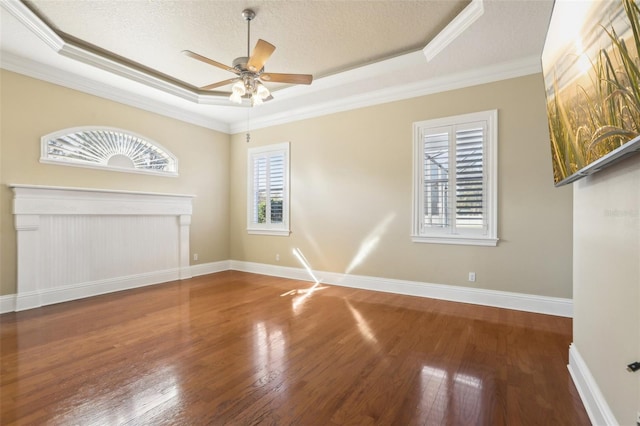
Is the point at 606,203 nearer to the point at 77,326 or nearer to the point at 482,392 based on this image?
the point at 482,392

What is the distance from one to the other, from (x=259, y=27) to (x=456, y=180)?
9.98 ft

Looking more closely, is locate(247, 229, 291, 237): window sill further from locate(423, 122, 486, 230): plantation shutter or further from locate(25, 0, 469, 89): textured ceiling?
locate(25, 0, 469, 89): textured ceiling

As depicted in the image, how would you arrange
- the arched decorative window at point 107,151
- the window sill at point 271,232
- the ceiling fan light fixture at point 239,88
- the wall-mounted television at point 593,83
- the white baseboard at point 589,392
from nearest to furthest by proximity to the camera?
the wall-mounted television at point 593,83 → the white baseboard at point 589,392 → the ceiling fan light fixture at point 239,88 → the arched decorative window at point 107,151 → the window sill at point 271,232

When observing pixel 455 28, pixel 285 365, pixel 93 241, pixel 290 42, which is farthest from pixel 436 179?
pixel 93 241

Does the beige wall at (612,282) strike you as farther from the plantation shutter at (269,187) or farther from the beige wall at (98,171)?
the beige wall at (98,171)

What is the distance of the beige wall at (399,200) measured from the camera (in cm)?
356

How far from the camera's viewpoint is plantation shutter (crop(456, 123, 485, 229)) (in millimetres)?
3881

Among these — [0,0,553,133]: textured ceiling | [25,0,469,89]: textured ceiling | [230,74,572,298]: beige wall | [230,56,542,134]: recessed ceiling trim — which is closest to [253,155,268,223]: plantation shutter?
[230,74,572,298]: beige wall

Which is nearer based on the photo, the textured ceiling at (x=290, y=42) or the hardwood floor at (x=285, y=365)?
the hardwood floor at (x=285, y=365)

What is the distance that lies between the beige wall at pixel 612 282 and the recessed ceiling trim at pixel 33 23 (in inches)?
188

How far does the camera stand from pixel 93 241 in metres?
4.34

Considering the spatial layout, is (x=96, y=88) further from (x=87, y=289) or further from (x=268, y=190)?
(x=268, y=190)

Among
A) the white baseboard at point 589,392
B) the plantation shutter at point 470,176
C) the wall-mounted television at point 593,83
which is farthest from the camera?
the plantation shutter at point 470,176

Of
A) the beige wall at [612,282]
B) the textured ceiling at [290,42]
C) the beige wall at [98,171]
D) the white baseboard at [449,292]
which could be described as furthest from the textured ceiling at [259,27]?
the white baseboard at [449,292]
